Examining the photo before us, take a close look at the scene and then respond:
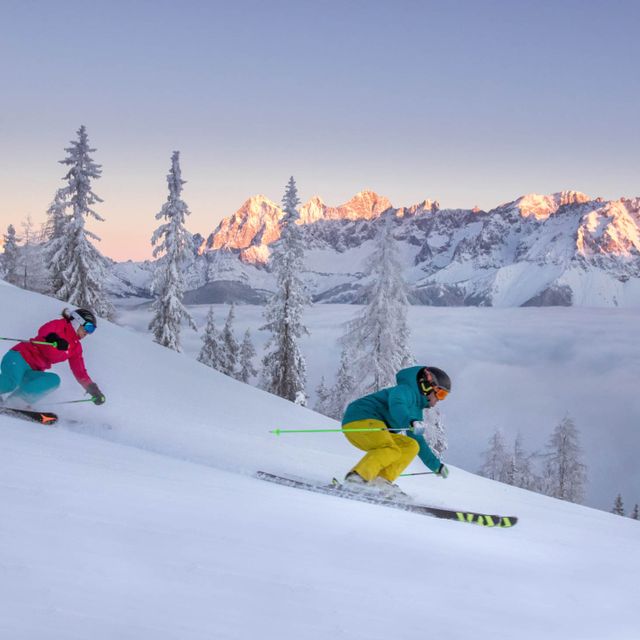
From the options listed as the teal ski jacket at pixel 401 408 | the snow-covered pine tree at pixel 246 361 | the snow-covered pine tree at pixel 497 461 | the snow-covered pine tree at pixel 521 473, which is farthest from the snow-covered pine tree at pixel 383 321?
the snow-covered pine tree at pixel 521 473

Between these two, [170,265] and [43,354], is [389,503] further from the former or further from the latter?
[170,265]

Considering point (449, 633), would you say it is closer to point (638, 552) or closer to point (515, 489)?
point (638, 552)

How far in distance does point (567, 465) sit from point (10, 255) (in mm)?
50117

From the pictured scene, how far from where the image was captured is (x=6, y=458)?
14.3 feet

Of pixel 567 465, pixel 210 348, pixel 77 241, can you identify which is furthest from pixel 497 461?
pixel 77 241

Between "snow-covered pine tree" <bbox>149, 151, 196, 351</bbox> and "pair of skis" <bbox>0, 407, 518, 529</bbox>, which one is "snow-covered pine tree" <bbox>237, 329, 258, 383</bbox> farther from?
"pair of skis" <bbox>0, 407, 518, 529</bbox>

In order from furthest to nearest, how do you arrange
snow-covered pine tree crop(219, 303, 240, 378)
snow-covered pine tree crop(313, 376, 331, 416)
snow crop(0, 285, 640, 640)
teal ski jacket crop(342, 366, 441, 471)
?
snow-covered pine tree crop(313, 376, 331, 416)
snow-covered pine tree crop(219, 303, 240, 378)
teal ski jacket crop(342, 366, 441, 471)
snow crop(0, 285, 640, 640)

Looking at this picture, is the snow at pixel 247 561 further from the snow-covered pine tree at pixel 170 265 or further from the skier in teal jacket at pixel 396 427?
the snow-covered pine tree at pixel 170 265

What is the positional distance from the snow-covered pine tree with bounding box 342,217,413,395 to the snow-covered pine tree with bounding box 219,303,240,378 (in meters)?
15.7

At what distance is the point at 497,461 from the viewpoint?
2055 inches

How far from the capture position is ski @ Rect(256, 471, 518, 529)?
229 inches

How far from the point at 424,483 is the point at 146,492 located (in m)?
5.67

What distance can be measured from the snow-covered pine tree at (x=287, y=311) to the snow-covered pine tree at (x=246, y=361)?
1443cm

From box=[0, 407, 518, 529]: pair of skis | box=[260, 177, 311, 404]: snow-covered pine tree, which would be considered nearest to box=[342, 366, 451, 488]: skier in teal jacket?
box=[0, 407, 518, 529]: pair of skis
